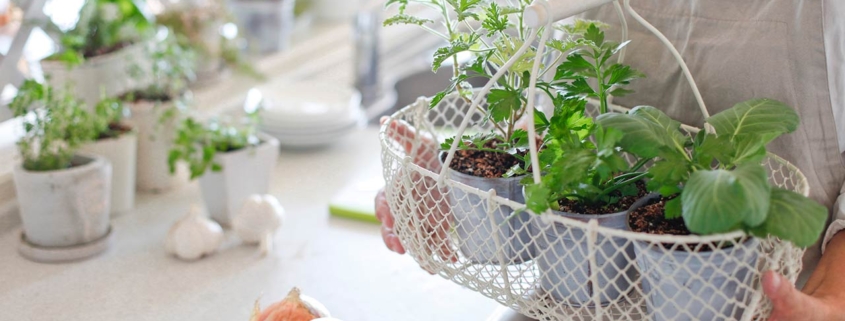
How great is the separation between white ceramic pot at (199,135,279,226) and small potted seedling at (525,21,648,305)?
21.7 inches

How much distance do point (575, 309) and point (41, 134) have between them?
0.69 metres

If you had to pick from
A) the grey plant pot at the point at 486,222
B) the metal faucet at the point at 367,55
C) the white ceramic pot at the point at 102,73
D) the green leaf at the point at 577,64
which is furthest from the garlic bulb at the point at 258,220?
the metal faucet at the point at 367,55

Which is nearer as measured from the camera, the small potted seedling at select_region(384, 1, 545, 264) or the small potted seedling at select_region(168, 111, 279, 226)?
the small potted seedling at select_region(384, 1, 545, 264)

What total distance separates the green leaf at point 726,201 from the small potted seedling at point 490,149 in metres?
0.15

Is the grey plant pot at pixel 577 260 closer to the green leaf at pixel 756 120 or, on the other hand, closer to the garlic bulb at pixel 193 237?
the green leaf at pixel 756 120

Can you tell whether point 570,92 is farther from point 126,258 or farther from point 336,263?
point 126,258

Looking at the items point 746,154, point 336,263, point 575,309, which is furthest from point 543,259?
point 336,263

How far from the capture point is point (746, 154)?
0.63 metres

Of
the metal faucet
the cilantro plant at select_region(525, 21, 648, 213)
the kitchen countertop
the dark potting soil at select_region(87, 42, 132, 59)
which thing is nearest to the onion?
the kitchen countertop

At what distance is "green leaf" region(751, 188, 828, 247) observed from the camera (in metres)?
0.56

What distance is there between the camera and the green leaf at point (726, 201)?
55cm

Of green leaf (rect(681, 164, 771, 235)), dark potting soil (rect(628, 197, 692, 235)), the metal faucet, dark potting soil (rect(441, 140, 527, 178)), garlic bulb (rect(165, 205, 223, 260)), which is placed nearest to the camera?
green leaf (rect(681, 164, 771, 235))

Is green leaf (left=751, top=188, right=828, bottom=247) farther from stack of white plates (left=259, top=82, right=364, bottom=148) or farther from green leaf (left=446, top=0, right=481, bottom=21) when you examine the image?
stack of white plates (left=259, top=82, right=364, bottom=148)

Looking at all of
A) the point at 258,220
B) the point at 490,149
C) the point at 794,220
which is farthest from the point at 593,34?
the point at 258,220
